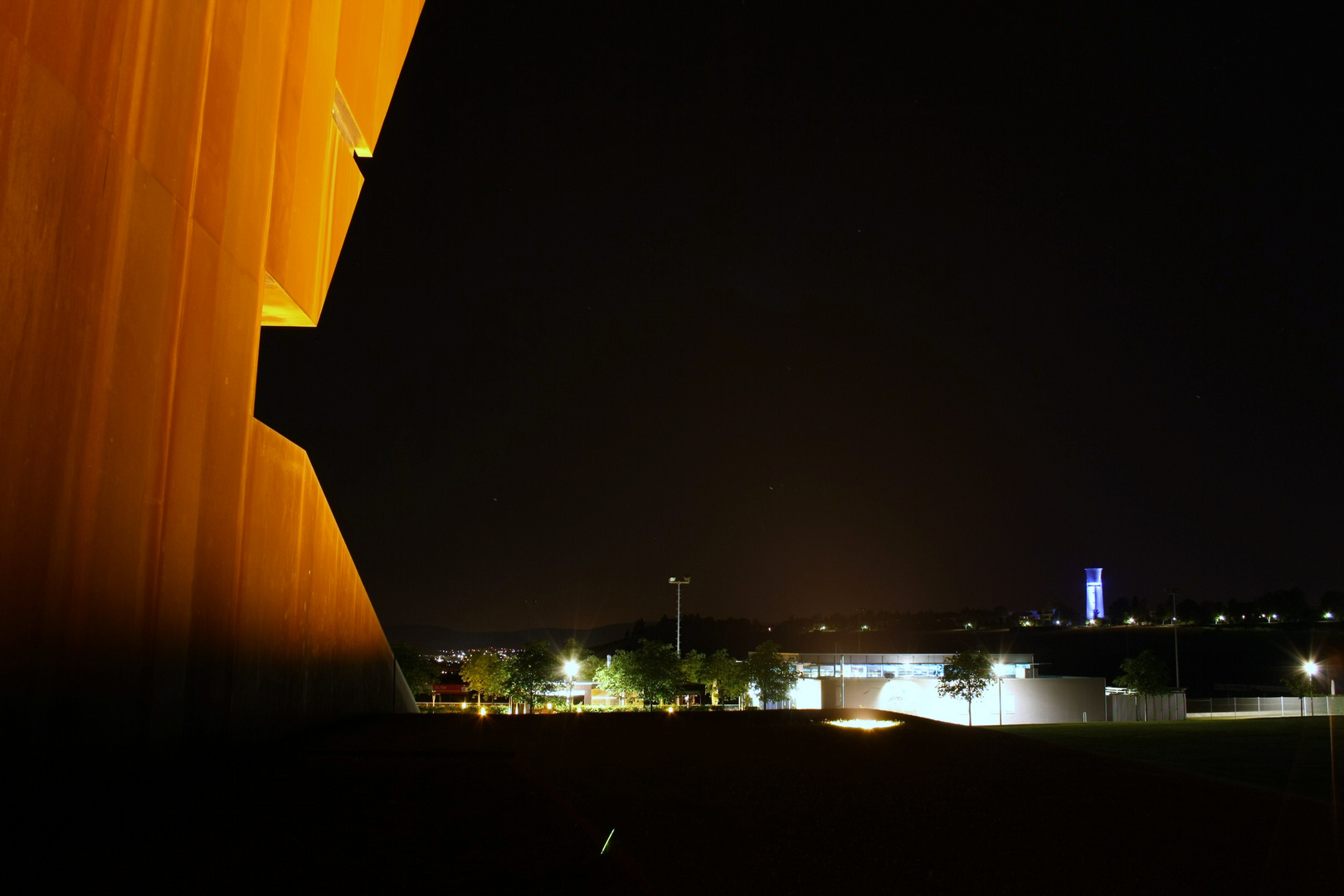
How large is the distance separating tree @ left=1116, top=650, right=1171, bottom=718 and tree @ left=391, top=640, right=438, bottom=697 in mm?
33776

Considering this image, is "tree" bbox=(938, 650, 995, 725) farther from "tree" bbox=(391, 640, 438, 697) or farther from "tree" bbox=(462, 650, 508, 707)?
"tree" bbox=(391, 640, 438, 697)

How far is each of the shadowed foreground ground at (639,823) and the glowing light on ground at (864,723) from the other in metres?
3.67

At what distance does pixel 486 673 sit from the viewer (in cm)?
4925

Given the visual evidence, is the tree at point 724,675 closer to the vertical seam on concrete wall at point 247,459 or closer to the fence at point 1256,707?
the fence at point 1256,707

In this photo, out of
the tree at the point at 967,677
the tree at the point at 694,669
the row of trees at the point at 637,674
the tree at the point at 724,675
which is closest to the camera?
the tree at the point at 967,677

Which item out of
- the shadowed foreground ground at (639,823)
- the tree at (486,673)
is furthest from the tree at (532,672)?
the shadowed foreground ground at (639,823)

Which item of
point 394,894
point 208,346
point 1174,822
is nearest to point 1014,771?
point 1174,822

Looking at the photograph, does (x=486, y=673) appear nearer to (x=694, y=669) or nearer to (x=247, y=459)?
(x=694, y=669)

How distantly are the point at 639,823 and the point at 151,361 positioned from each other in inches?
171

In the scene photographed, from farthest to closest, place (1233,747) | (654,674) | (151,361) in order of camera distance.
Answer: (654,674) < (1233,747) < (151,361)

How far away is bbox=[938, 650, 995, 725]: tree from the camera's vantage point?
132 ft

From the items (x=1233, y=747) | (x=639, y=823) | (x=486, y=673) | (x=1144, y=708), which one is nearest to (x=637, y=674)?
(x=486, y=673)

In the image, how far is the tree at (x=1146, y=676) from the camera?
44.2 m

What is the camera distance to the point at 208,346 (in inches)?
251
